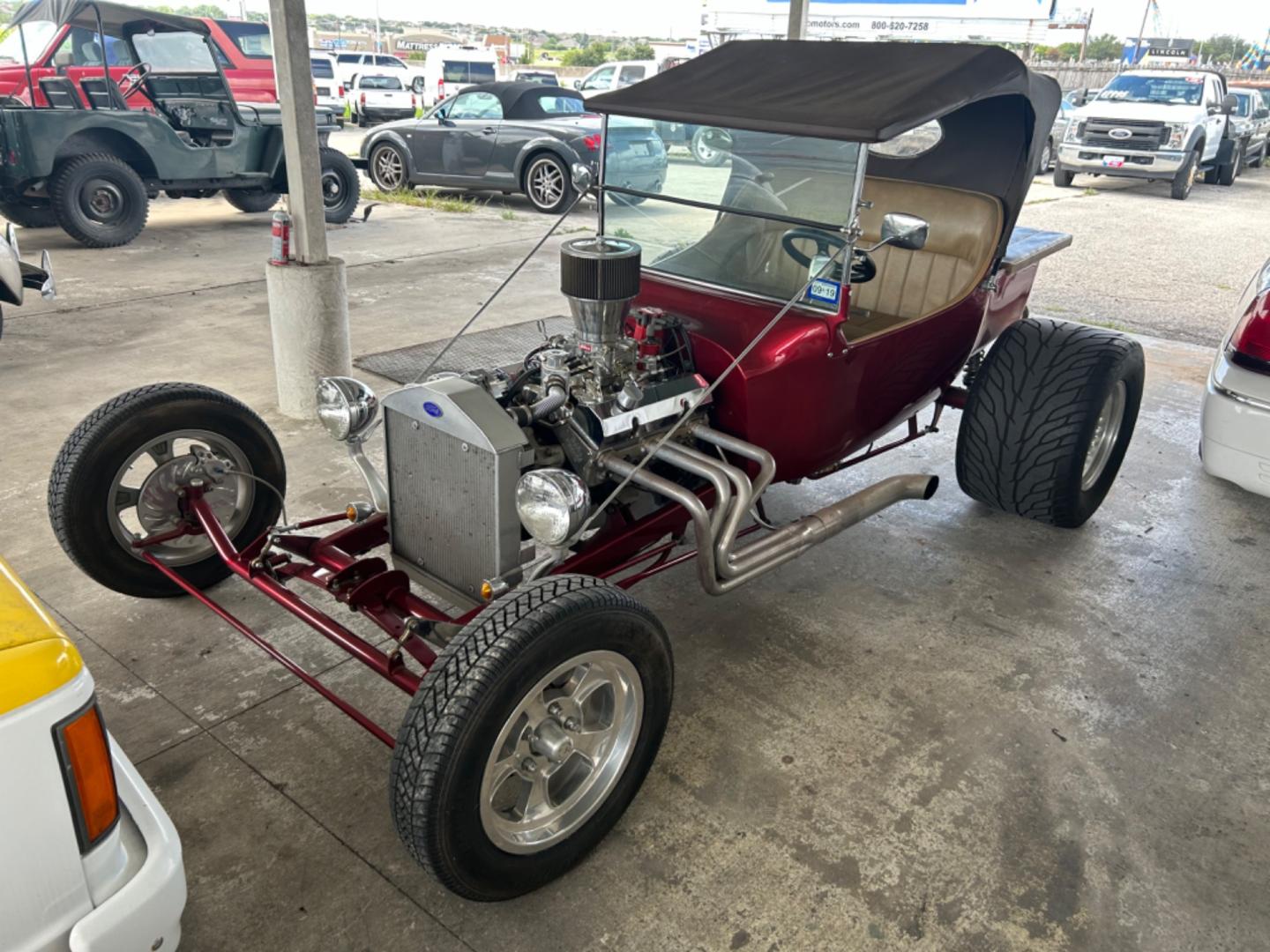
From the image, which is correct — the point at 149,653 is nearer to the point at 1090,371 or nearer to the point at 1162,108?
the point at 1090,371

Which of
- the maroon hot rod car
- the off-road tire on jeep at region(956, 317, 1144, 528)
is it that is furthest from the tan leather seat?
the off-road tire on jeep at region(956, 317, 1144, 528)

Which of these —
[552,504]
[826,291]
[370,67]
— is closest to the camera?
[552,504]

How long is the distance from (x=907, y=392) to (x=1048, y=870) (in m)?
1.95

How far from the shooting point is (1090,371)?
13.0ft

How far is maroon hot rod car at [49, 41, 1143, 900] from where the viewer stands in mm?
2260

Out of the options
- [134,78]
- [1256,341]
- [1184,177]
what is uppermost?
[134,78]

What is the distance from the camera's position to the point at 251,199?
11906 millimetres

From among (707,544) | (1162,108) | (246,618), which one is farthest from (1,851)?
(1162,108)

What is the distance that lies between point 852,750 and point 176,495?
2.38 m

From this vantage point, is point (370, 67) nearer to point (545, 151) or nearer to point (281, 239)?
point (545, 151)

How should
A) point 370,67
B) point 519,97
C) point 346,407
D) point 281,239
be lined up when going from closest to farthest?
point 346,407
point 281,239
point 519,97
point 370,67

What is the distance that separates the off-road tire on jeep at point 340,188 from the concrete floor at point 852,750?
272 inches

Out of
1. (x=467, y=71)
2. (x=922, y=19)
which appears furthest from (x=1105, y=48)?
(x=467, y=71)

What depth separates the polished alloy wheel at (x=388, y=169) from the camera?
43.9ft
